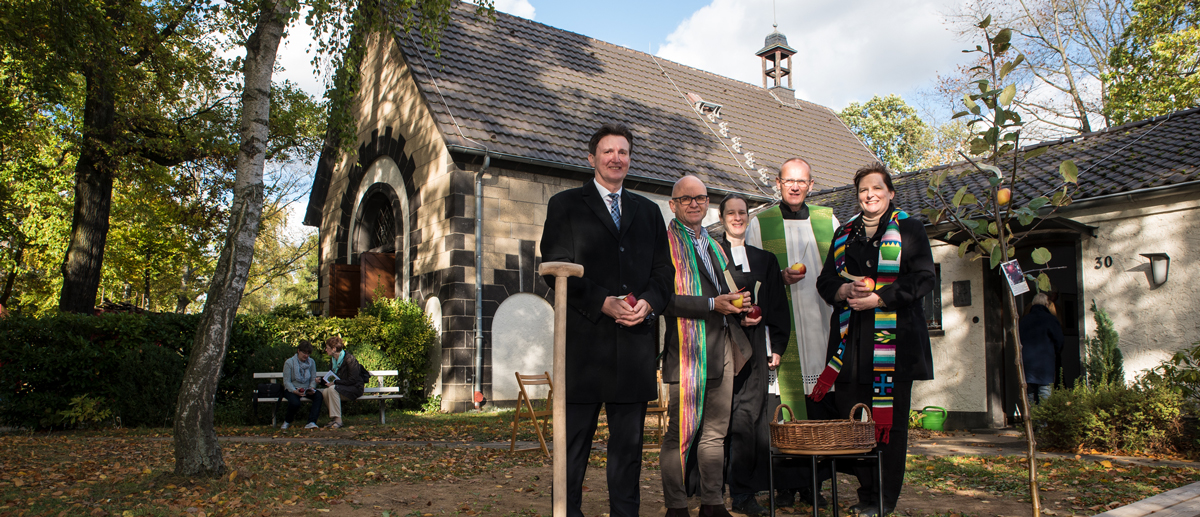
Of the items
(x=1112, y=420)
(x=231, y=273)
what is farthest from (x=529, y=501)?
(x=1112, y=420)

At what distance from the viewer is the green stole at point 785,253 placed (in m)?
4.92

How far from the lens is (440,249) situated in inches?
561

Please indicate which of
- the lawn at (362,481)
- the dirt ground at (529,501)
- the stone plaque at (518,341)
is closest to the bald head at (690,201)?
the dirt ground at (529,501)

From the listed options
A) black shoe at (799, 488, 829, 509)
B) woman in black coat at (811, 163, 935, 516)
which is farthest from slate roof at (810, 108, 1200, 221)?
black shoe at (799, 488, 829, 509)

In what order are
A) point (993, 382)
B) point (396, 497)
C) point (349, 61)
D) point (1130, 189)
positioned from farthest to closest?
point (993, 382) < point (1130, 189) < point (349, 61) < point (396, 497)

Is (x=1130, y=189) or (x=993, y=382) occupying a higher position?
(x=1130, y=189)

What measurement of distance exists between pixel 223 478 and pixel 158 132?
1244 centimetres

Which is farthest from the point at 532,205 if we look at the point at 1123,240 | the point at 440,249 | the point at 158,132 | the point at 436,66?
the point at 1123,240

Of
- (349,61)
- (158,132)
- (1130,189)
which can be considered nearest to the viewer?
(349,61)

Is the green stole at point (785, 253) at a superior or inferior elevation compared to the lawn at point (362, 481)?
superior

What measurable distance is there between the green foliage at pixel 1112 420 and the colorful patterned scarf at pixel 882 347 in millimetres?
4795

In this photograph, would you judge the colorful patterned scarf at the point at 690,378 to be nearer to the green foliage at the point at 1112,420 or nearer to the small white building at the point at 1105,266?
the green foliage at the point at 1112,420

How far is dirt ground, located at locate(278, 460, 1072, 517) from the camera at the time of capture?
4.68m

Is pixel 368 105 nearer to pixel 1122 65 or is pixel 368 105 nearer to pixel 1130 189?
pixel 1130 189
